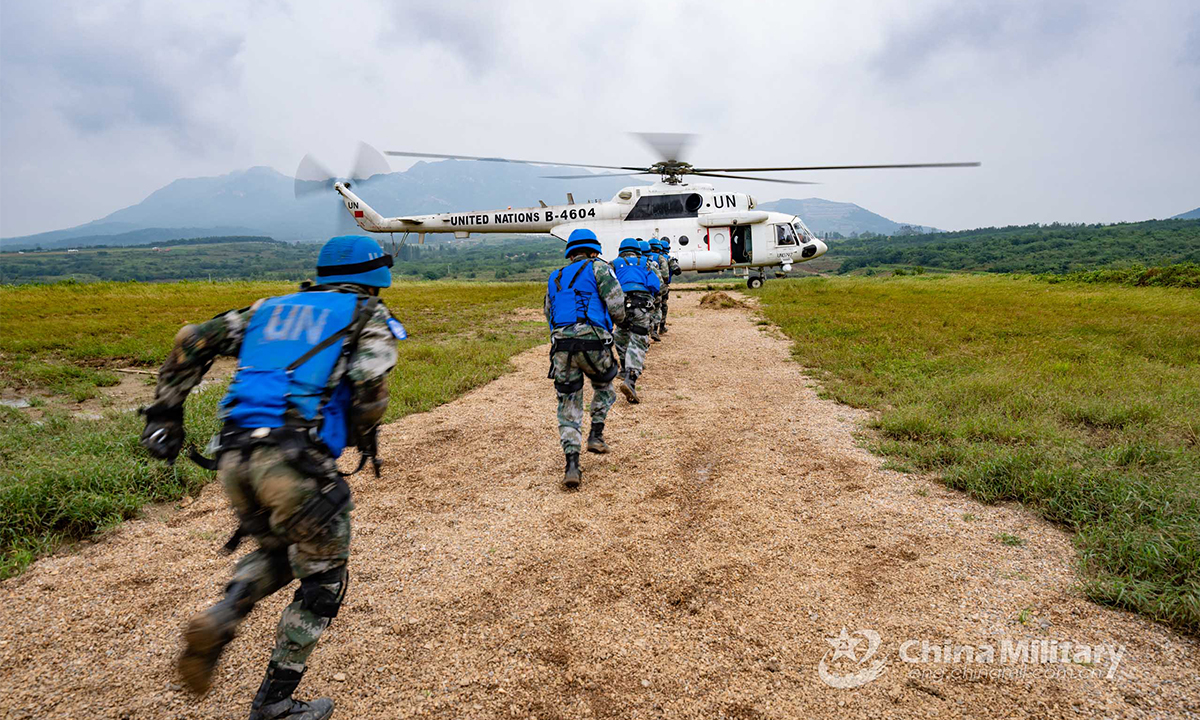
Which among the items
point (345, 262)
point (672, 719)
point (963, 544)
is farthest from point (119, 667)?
point (963, 544)

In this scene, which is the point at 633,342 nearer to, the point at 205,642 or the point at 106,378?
the point at 205,642

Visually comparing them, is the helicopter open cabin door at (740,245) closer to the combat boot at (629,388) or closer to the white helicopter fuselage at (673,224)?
the white helicopter fuselage at (673,224)

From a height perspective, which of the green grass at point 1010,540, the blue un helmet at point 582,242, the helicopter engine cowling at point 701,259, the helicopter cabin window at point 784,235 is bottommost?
the green grass at point 1010,540

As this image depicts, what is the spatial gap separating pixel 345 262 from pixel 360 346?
473mm

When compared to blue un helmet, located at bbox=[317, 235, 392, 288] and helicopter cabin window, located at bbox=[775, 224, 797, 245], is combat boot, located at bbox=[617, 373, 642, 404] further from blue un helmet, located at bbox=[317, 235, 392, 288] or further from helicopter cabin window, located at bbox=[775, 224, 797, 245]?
helicopter cabin window, located at bbox=[775, 224, 797, 245]

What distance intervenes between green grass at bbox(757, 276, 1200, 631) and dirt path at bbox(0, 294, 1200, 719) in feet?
1.04

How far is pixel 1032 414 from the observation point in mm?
6363

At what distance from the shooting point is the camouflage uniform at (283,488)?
2.31 m

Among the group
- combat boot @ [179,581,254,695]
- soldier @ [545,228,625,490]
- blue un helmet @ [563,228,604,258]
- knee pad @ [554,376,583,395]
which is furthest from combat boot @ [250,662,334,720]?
blue un helmet @ [563,228,604,258]

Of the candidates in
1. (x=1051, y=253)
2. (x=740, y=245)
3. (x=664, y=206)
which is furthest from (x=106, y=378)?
(x=1051, y=253)

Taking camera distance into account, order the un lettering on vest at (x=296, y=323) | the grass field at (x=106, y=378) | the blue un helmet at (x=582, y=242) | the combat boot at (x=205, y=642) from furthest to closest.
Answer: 1. the blue un helmet at (x=582, y=242)
2. the grass field at (x=106, y=378)
3. the un lettering on vest at (x=296, y=323)
4. the combat boot at (x=205, y=642)

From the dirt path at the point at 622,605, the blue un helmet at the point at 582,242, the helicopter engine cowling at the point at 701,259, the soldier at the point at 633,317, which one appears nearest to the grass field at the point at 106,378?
the dirt path at the point at 622,605

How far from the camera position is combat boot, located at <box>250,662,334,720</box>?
8.18 ft

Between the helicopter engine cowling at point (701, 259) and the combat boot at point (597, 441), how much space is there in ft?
55.7
